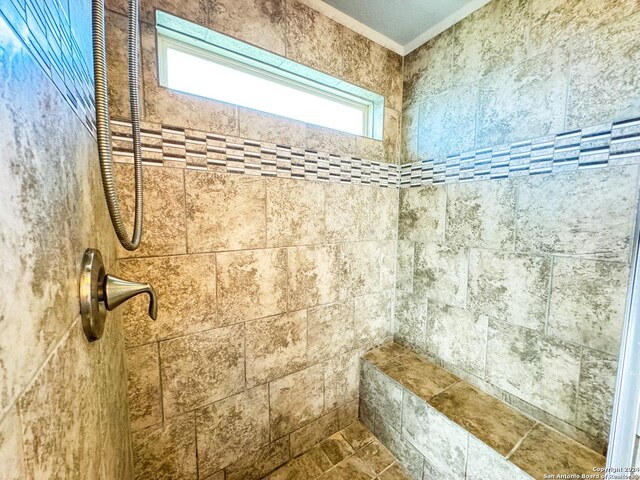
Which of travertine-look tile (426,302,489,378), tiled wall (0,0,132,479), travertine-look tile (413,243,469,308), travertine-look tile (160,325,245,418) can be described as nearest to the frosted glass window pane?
tiled wall (0,0,132,479)

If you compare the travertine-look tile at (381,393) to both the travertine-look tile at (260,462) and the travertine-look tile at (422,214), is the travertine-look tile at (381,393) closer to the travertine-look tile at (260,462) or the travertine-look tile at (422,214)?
the travertine-look tile at (260,462)

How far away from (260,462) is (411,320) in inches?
50.0

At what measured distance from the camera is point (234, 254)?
1214 millimetres

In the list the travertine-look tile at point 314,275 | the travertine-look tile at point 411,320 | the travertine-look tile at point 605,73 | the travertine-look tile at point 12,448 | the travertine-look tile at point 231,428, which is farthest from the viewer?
the travertine-look tile at point 411,320

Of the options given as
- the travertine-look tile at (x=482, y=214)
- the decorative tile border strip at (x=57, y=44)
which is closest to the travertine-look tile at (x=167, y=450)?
the decorative tile border strip at (x=57, y=44)

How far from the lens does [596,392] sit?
106cm

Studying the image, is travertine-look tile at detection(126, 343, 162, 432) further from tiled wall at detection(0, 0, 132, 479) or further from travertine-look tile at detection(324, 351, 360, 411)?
travertine-look tile at detection(324, 351, 360, 411)

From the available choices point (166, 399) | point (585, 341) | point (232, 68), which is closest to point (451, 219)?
point (585, 341)

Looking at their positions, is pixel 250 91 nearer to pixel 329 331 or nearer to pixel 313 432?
pixel 329 331

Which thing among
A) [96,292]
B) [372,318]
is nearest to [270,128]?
[96,292]

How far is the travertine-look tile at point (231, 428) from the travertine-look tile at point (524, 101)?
1.91 meters

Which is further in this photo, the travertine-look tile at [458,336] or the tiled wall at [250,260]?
the travertine-look tile at [458,336]

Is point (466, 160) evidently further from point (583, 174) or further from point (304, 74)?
point (304, 74)

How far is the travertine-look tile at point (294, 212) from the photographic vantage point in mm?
1306
